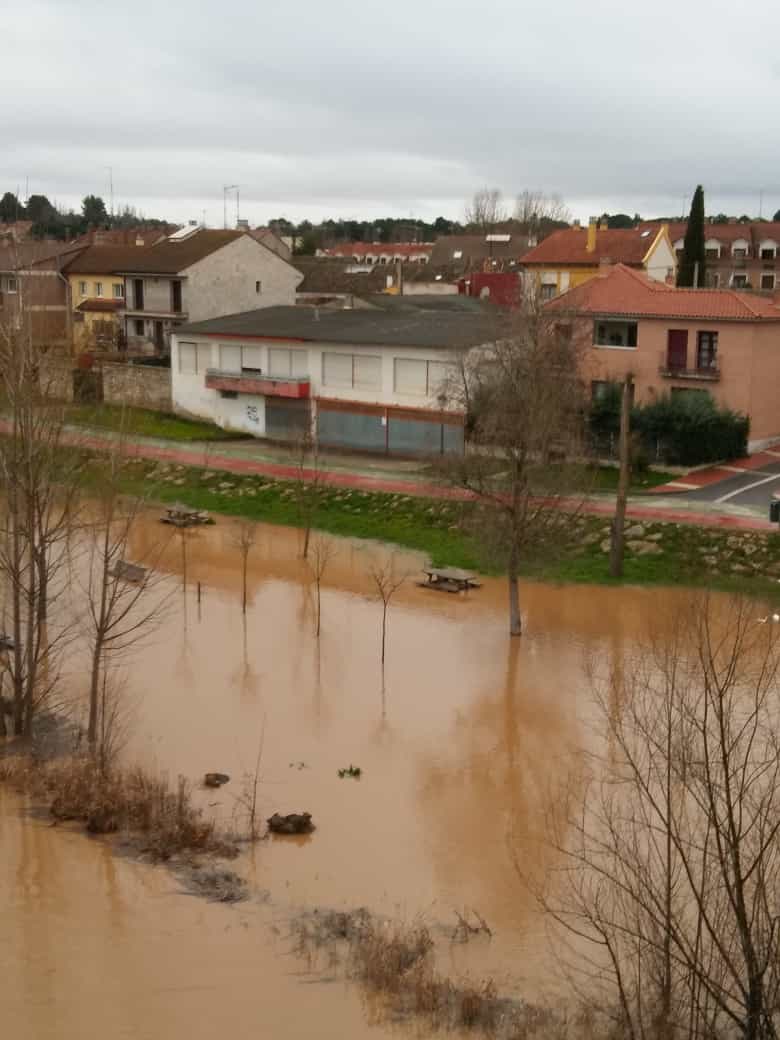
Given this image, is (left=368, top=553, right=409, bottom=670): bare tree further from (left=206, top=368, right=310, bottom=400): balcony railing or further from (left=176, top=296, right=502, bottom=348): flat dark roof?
(left=206, top=368, right=310, bottom=400): balcony railing

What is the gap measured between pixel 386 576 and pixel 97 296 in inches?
Answer: 1346

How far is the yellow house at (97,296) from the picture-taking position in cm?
5053

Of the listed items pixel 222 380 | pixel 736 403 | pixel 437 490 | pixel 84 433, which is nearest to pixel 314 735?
pixel 84 433

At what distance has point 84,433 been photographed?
23234 millimetres

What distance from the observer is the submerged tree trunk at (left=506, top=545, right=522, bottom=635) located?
21.7 m

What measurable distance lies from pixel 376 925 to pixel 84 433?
13.5 meters

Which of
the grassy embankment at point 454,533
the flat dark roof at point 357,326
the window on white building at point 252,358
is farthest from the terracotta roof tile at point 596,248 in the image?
the grassy embankment at point 454,533

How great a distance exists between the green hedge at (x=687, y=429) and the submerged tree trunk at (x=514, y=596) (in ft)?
38.5

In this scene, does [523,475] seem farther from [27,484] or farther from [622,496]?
[27,484]

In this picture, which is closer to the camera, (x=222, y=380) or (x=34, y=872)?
(x=34, y=872)

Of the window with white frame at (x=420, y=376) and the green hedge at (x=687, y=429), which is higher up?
the window with white frame at (x=420, y=376)

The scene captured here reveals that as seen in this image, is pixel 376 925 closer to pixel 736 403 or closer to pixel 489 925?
pixel 489 925

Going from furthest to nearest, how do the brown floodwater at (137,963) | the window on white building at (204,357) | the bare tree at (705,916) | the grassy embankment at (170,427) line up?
the window on white building at (204,357) → the grassy embankment at (170,427) → the brown floodwater at (137,963) → the bare tree at (705,916)

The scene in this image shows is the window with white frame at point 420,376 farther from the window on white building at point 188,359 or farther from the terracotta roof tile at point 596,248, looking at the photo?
the terracotta roof tile at point 596,248
